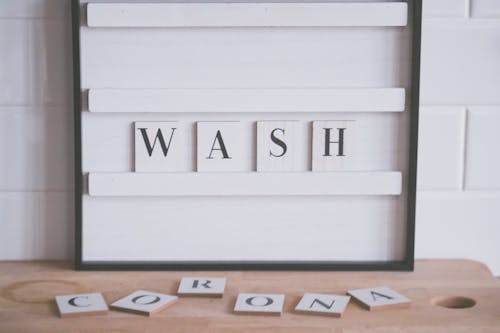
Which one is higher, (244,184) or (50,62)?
(50,62)

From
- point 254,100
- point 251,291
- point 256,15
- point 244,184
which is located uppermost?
point 256,15

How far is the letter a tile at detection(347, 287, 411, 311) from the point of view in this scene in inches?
35.7

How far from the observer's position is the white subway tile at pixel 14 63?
3.57 feet

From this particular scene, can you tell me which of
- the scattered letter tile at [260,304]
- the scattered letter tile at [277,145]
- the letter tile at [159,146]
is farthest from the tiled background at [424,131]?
the scattered letter tile at [260,304]

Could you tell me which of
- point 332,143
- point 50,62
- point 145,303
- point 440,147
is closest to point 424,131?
point 440,147

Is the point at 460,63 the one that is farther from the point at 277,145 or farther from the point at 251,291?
the point at 251,291

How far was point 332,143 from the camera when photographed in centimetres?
109

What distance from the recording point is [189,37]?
42.3 inches

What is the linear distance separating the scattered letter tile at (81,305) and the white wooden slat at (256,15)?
46 centimetres

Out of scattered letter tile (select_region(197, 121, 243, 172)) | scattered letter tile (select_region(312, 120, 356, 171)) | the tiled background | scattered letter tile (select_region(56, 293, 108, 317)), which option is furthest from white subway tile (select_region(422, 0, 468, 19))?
scattered letter tile (select_region(56, 293, 108, 317))

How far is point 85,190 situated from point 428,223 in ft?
2.11

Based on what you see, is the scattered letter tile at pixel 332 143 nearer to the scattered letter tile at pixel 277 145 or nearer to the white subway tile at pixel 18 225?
the scattered letter tile at pixel 277 145

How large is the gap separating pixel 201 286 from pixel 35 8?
1.89 feet

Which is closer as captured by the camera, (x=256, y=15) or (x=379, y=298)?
(x=379, y=298)
